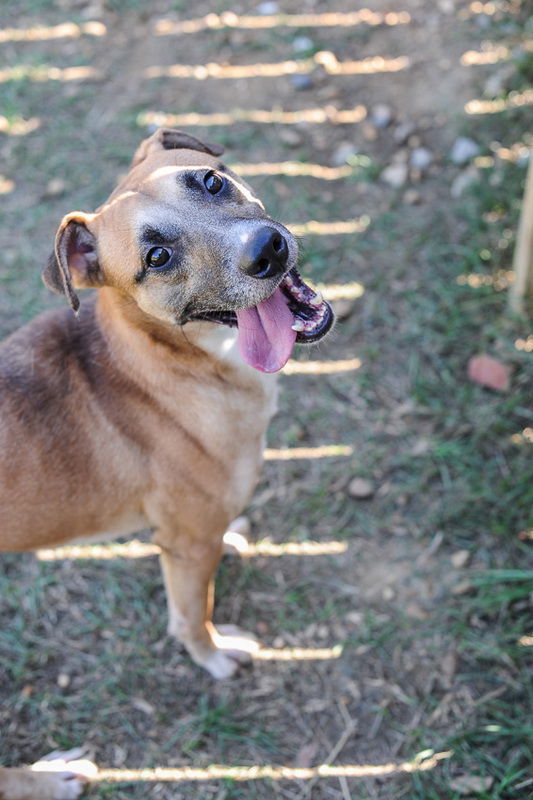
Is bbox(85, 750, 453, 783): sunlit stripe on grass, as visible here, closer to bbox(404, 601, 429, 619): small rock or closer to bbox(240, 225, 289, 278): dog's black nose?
bbox(404, 601, 429, 619): small rock

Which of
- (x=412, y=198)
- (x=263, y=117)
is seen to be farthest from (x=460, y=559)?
(x=263, y=117)

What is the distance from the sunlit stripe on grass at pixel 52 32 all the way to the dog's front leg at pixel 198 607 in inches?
192

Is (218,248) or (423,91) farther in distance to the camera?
(423,91)

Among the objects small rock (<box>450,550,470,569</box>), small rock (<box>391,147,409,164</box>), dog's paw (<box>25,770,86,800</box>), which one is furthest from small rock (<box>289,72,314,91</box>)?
dog's paw (<box>25,770,86,800</box>)

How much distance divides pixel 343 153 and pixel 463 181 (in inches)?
35.5

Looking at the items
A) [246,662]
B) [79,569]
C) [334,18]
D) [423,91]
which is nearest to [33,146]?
[334,18]

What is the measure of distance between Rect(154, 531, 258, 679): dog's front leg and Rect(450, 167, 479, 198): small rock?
125 inches

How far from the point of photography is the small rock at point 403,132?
5.30 meters

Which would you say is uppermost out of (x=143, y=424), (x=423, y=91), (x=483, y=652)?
(x=423, y=91)

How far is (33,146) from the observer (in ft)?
18.9

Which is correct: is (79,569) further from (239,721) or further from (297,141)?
(297,141)

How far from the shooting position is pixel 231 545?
4.08 meters

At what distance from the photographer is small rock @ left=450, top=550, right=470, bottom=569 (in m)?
3.87

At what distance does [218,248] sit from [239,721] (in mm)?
2353
